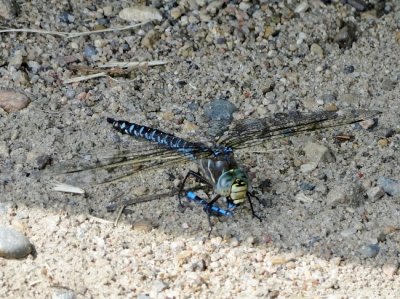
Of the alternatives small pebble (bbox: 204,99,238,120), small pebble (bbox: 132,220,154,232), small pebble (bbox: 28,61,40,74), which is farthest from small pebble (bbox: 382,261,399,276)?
small pebble (bbox: 28,61,40,74)

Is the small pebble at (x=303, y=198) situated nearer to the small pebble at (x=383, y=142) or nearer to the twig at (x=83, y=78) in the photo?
the small pebble at (x=383, y=142)

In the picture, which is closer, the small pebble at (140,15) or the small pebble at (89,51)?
the small pebble at (89,51)

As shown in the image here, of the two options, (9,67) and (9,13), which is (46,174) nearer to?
(9,67)

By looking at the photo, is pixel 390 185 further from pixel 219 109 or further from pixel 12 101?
pixel 12 101

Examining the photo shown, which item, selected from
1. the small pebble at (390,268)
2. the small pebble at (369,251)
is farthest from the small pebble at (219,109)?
the small pebble at (390,268)

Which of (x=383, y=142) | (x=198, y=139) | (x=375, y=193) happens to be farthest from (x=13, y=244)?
(x=383, y=142)

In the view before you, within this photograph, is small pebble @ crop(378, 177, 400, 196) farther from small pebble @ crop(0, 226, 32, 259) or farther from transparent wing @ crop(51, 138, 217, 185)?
small pebble @ crop(0, 226, 32, 259)

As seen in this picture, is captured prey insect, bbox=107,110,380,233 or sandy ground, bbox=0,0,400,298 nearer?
sandy ground, bbox=0,0,400,298
